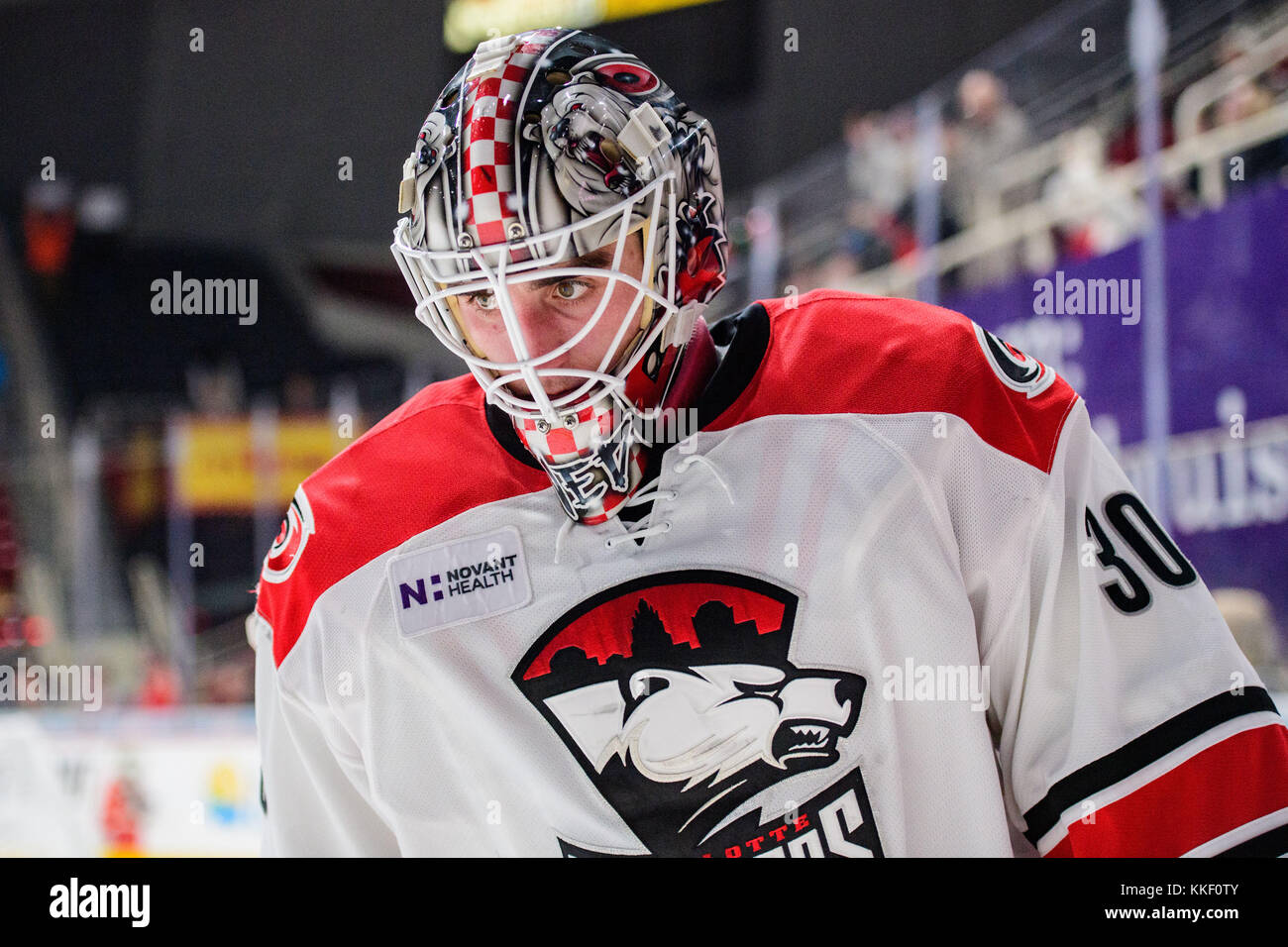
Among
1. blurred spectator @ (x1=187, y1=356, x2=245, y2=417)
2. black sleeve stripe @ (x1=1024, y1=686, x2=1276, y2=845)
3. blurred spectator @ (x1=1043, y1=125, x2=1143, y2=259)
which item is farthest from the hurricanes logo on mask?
blurred spectator @ (x1=187, y1=356, x2=245, y2=417)

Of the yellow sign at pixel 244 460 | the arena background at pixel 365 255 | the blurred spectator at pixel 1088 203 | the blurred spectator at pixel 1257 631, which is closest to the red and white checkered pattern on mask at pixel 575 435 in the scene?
the arena background at pixel 365 255

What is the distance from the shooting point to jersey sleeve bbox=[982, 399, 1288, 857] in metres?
1.17

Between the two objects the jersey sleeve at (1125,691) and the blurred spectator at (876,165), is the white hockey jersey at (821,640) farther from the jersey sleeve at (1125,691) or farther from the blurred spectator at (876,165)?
the blurred spectator at (876,165)

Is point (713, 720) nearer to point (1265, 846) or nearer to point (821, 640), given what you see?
point (821, 640)

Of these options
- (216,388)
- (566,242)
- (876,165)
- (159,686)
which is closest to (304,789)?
(566,242)

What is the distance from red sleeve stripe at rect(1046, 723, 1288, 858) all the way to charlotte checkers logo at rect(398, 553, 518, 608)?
667 mm

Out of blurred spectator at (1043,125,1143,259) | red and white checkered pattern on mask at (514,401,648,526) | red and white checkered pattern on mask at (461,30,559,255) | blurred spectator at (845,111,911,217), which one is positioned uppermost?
blurred spectator at (845,111,911,217)

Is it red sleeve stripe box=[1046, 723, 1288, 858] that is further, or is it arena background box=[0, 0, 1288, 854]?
arena background box=[0, 0, 1288, 854]

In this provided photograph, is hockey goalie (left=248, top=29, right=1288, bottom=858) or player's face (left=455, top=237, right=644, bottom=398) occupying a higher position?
player's face (left=455, top=237, right=644, bottom=398)

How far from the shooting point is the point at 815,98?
14.5 feet

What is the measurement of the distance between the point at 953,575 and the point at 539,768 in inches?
19.4

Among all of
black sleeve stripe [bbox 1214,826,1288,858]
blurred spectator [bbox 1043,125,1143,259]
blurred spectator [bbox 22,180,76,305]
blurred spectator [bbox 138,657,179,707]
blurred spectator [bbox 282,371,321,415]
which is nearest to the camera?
black sleeve stripe [bbox 1214,826,1288,858]

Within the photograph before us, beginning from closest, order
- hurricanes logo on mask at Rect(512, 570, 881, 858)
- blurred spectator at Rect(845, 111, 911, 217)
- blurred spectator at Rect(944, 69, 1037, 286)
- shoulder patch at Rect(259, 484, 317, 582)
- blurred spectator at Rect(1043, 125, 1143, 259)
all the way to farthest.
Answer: hurricanes logo on mask at Rect(512, 570, 881, 858)
shoulder patch at Rect(259, 484, 317, 582)
blurred spectator at Rect(1043, 125, 1143, 259)
blurred spectator at Rect(944, 69, 1037, 286)
blurred spectator at Rect(845, 111, 911, 217)

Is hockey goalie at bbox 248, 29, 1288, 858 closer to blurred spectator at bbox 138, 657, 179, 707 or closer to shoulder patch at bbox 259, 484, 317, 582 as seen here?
shoulder patch at bbox 259, 484, 317, 582
